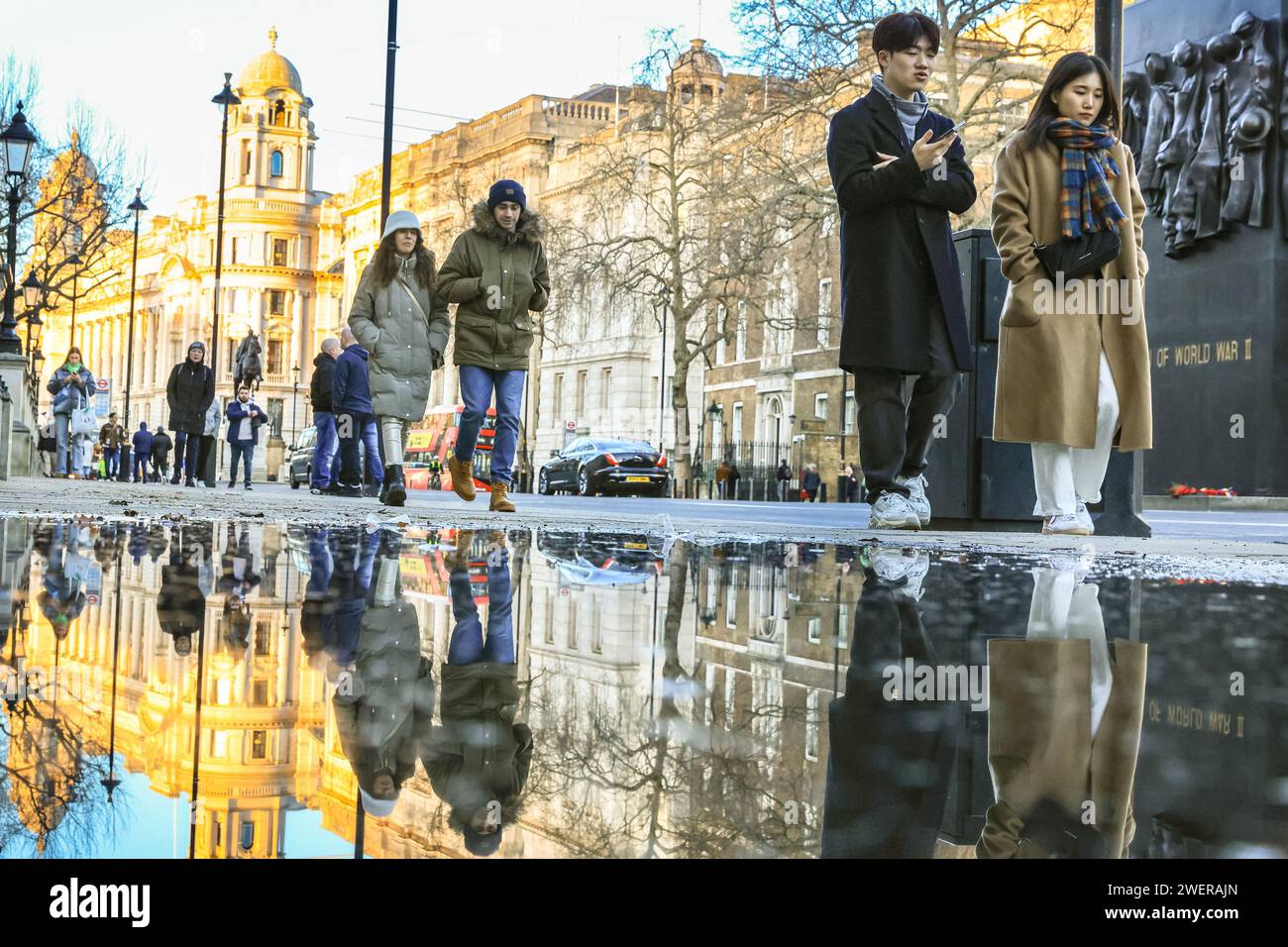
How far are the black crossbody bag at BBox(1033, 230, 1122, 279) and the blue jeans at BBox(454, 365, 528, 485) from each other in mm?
4022

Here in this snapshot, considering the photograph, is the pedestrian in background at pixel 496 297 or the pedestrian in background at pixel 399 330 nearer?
the pedestrian in background at pixel 496 297

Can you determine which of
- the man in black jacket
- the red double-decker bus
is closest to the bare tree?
the red double-decker bus

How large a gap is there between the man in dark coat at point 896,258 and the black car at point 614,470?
31441mm

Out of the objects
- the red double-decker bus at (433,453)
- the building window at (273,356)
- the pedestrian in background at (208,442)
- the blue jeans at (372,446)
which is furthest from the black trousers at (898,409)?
the building window at (273,356)

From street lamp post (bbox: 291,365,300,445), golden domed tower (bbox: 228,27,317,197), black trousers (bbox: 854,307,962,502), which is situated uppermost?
golden domed tower (bbox: 228,27,317,197)

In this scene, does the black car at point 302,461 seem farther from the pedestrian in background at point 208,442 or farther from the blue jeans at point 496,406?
the blue jeans at point 496,406

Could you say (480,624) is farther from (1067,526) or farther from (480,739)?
(1067,526)

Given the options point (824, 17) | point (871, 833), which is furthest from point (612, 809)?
point (824, 17)

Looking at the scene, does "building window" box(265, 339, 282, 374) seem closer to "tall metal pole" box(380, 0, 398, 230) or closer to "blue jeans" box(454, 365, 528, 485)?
"tall metal pole" box(380, 0, 398, 230)

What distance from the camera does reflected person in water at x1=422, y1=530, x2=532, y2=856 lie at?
1515mm

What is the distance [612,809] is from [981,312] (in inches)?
313

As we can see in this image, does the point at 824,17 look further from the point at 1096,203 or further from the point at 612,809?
the point at 612,809

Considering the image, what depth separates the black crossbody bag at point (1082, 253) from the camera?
6945 millimetres
